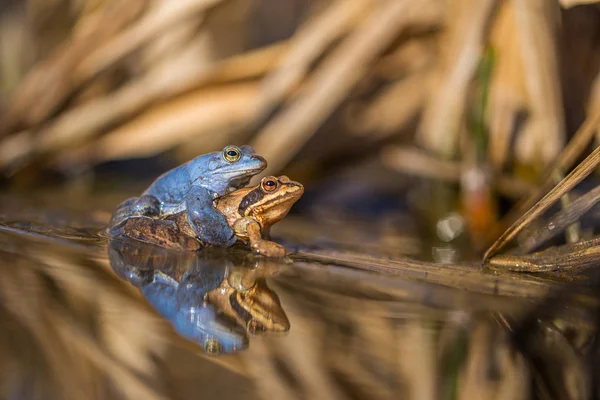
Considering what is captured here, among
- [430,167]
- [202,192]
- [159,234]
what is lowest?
[159,234]

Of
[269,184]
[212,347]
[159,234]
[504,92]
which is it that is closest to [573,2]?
[504,92]

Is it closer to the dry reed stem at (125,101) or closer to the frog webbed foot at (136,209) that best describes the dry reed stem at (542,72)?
the dry reed stem at (125,101)

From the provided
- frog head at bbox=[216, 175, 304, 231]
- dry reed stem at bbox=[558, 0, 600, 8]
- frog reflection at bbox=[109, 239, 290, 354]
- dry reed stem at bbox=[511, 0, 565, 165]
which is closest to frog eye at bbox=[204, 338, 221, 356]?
frog reflection at bbox=[109, 239, 290, 354]

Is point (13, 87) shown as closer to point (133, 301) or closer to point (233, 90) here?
point (233, 90)

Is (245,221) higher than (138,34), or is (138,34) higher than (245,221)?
(138,34)

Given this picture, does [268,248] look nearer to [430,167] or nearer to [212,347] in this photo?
[212,347]

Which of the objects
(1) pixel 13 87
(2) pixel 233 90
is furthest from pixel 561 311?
(1) pixel 13 87

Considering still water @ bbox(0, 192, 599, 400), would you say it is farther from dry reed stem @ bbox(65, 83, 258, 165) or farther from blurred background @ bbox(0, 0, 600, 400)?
dry reed stem @ bbox(65, 83, 258, 165)
